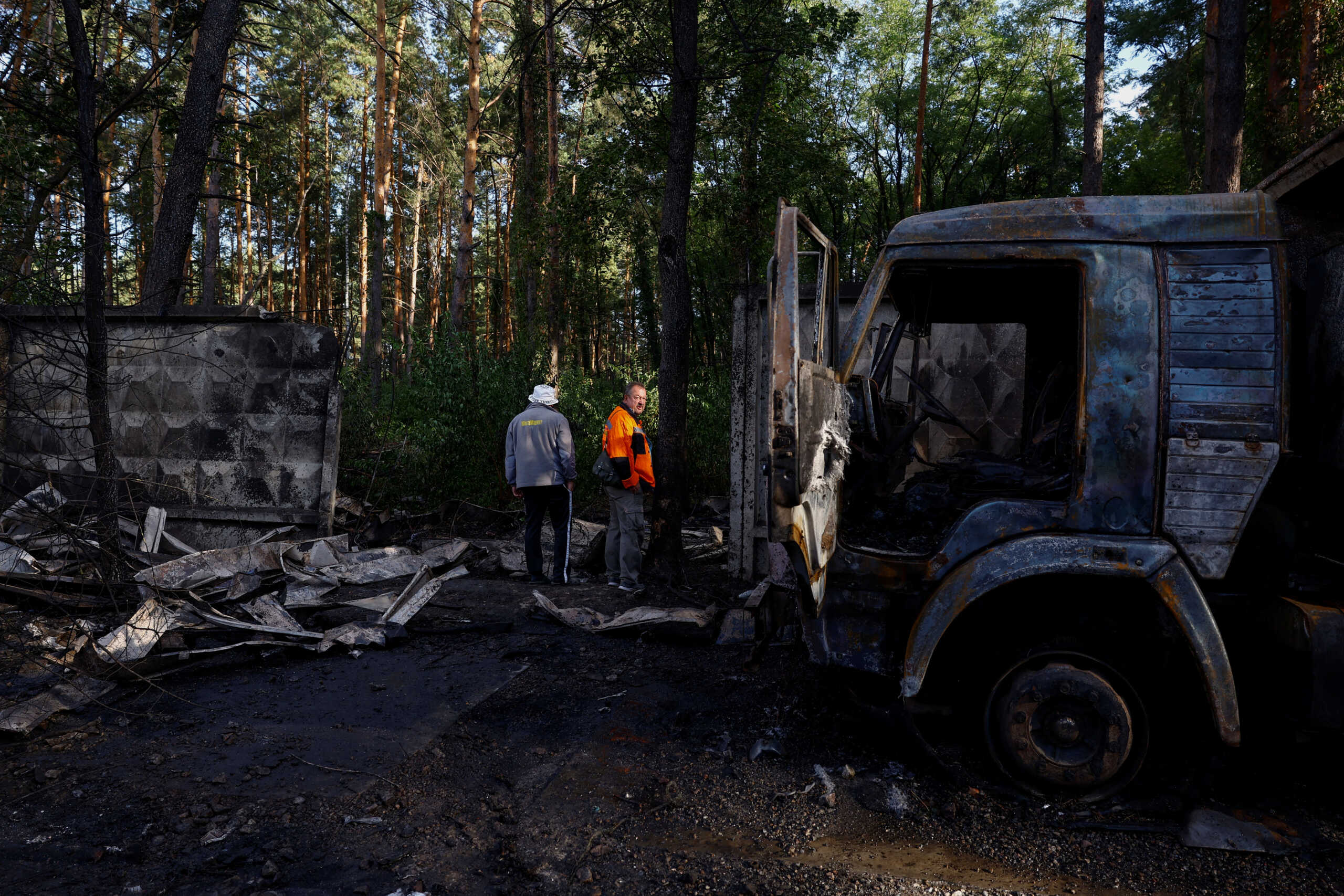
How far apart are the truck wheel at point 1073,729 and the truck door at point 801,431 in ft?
3.10

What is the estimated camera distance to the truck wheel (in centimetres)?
335

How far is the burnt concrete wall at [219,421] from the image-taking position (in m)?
8.13

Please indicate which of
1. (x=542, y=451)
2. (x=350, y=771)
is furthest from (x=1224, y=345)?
(x=542, y=451)

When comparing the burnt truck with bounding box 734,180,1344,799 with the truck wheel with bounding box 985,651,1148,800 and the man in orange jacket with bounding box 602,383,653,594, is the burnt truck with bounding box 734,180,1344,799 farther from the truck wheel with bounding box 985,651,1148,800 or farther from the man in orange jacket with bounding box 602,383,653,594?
the man in orange jacket with bounding box 602,383,653,594

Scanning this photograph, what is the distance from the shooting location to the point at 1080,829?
3.30 meters

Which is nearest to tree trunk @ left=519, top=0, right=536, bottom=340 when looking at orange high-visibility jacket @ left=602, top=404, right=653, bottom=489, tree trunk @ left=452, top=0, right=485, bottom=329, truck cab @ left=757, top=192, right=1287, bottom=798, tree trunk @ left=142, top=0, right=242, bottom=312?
tree trunk @ left=452, top=0, right=485, bottom=329

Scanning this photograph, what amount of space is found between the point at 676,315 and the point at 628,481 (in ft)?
5.32

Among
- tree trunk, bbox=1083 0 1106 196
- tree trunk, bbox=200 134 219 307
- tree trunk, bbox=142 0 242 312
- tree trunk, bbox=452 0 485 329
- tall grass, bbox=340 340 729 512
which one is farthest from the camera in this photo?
tree trunk, bbox=200 134 219 307

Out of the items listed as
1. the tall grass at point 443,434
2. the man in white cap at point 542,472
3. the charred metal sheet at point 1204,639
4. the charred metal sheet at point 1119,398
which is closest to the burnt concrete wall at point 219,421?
the tall grass at point 443,434

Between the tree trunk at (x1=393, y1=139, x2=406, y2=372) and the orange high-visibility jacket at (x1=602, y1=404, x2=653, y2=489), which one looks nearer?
the orange high-visibility jacket at (x1=602, y1=404, x2=653, y2=489)

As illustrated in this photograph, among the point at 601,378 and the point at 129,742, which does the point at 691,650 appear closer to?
the point at 129,742

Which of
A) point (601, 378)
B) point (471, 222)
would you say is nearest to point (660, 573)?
point (601, 378)

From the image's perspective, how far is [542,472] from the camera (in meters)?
7.55

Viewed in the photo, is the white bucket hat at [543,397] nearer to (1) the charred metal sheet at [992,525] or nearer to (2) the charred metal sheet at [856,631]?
(2) the charred metal sheet at [856,631]
